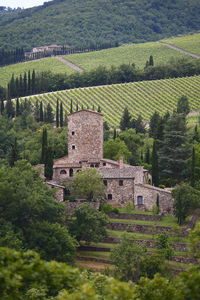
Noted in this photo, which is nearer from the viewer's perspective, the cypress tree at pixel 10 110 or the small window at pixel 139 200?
the small window at pixel 139 200

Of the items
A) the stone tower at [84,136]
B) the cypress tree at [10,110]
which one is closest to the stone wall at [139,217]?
the stone tower at [84,136]

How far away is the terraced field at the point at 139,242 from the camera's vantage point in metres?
48.5

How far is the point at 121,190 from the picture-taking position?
2338 inches

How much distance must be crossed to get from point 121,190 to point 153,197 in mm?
2942

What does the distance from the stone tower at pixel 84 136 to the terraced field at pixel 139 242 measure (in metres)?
9.93

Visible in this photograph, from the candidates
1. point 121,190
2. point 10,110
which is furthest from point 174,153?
point 10,110

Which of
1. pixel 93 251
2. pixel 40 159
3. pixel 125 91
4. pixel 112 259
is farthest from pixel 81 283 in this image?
pixel 125 91

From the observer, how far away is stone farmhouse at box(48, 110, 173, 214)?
58.4 m

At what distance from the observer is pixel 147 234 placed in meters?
53.4

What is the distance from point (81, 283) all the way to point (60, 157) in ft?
152

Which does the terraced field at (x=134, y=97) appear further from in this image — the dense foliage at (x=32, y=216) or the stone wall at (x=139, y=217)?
the dense foliage at (x=32, y=216)

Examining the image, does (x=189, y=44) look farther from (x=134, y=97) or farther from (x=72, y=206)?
(x=72, y=206)

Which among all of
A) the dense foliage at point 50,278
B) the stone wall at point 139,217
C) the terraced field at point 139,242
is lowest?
the terraced field at point 139,242

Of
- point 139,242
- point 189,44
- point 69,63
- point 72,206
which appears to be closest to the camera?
point 139,242
